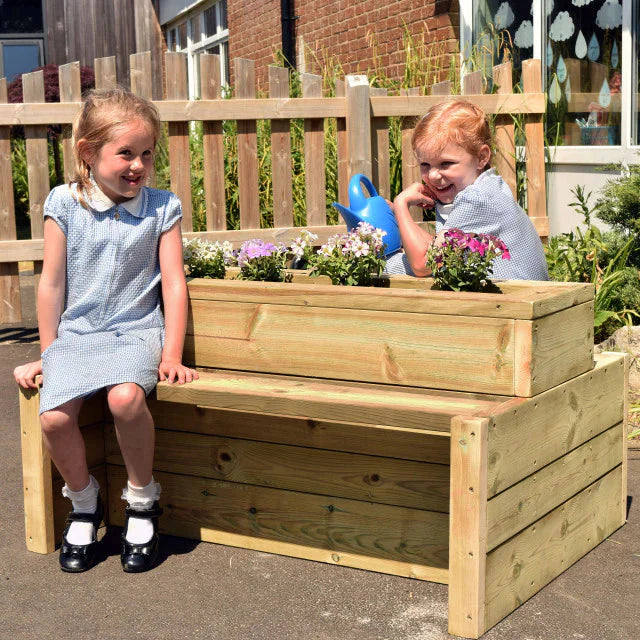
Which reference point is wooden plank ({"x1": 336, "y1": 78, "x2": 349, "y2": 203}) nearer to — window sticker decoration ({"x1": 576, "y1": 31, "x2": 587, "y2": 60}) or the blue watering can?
window sticker decoration ({"x1": 576, "y1": 31, "x2": 587, "y2": 60})

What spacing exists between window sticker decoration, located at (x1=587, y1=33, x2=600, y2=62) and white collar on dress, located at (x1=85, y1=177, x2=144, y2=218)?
4.43 m

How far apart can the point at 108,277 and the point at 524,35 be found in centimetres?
516

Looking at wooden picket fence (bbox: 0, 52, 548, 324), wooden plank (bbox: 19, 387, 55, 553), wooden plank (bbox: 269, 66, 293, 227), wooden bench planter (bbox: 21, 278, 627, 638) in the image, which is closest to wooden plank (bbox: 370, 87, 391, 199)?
wooden picket fence (bbox: 0, 52, 548, 324)

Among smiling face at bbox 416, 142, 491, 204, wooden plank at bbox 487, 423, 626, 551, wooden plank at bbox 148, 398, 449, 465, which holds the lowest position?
wooden plank at bbox 487, 423, 626, 551

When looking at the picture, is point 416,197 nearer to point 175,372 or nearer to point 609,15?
point 175,372

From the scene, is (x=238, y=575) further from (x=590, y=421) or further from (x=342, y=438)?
(x=590, y=421)

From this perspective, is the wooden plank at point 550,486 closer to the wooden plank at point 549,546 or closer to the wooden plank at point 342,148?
the wooden plank at point 549,546

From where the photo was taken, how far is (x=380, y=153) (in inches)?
255

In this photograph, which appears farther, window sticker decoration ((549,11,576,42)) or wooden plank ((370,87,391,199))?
window sticker decoration ((549,11,576,42))

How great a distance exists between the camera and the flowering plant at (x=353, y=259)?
10.1 ft

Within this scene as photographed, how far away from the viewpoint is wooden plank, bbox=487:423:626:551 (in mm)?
2473

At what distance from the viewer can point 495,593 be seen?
2.50 meters

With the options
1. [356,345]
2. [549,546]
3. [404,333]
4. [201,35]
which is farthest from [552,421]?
[201,35]

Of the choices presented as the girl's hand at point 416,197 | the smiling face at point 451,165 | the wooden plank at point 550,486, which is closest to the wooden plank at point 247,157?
the girl's hand at point 416,197
